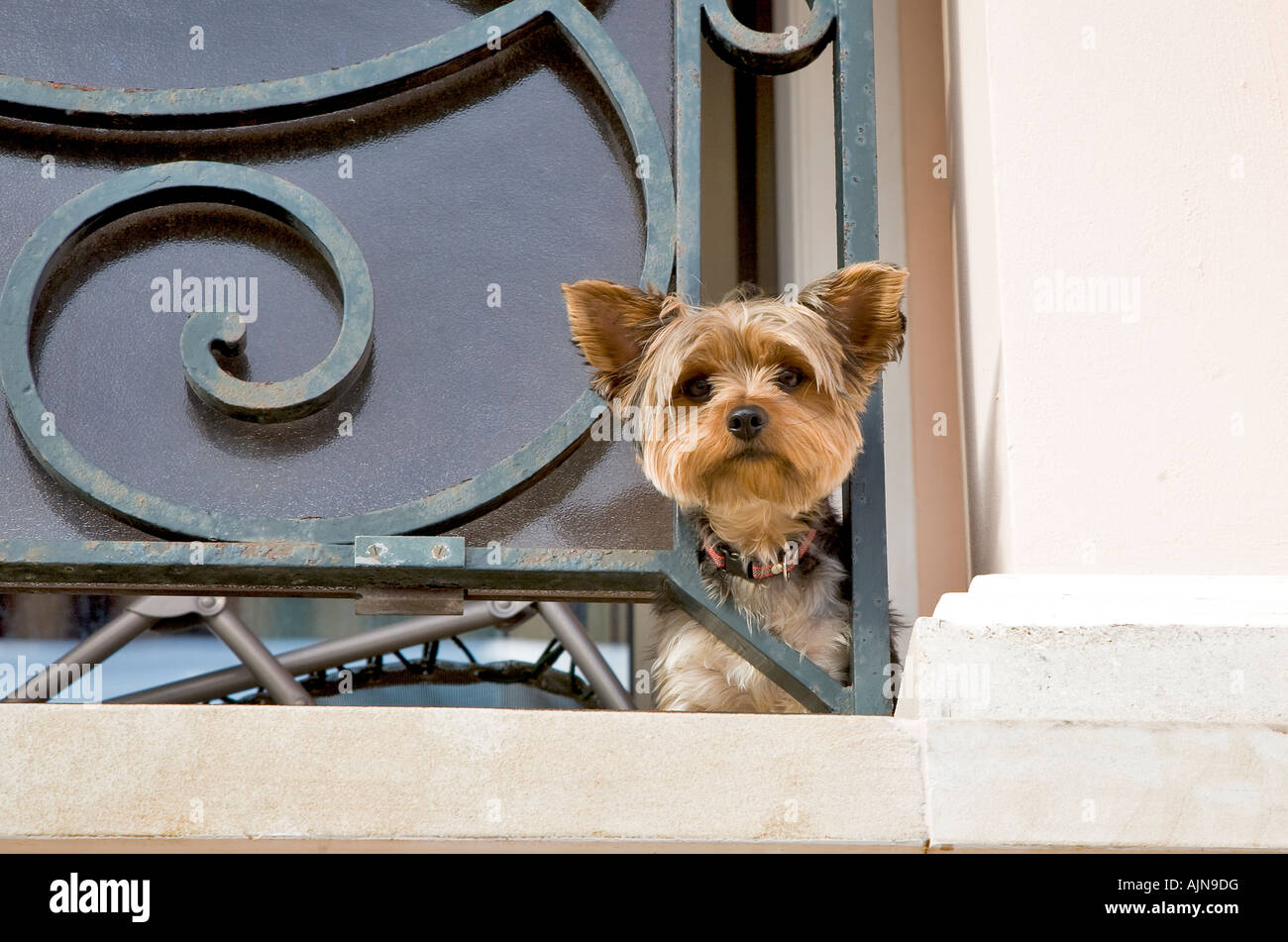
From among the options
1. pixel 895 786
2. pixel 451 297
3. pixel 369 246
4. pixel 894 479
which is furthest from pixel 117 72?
pixel 894 479

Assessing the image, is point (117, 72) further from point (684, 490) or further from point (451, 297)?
point (684, 490)

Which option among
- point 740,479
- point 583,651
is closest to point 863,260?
point 740,479

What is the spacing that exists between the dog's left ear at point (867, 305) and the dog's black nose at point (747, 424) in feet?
0.88

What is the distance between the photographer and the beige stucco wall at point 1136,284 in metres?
2.10

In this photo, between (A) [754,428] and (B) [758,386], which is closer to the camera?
(A) [754,428]

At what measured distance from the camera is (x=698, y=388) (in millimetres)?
3002

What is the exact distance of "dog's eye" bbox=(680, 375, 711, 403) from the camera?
2992 millimetres

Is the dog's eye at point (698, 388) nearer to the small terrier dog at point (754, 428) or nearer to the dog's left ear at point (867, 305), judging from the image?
the small terrier dog at point (754, 428)

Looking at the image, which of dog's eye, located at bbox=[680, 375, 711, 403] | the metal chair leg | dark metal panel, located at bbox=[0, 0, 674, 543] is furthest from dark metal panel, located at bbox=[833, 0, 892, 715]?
the metal chair leg

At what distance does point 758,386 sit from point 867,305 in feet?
1.01

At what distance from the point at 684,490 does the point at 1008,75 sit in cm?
99

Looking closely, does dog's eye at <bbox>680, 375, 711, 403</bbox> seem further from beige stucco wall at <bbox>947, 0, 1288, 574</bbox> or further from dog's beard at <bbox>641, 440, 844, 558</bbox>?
beige stucco wall at <bbox>947, 0, 1288, 574</bbox>

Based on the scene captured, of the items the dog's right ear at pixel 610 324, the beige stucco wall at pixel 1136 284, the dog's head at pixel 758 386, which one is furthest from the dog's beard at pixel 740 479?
the beige stucco wall at pixel 1136 284

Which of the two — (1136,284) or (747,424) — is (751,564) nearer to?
(747,424)
